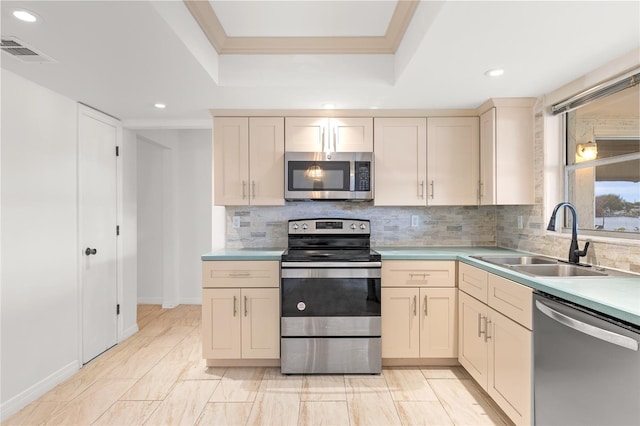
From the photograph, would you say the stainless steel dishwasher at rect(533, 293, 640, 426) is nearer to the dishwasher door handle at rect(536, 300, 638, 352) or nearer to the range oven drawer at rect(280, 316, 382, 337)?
the dishwasher door handle at rect(536, 300, 638, 352)

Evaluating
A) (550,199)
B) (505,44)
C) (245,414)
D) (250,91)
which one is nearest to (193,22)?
(250,91)

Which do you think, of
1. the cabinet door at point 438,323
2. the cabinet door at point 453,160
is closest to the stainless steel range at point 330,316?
the cabinet door at point 438,323

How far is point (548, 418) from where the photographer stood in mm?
1678

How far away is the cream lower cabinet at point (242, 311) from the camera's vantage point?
2789mm

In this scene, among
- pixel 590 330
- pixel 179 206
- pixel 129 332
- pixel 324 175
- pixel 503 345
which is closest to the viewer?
pixel 590 330

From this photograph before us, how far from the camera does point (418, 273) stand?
2.80 m

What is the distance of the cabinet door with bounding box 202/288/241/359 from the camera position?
2789 millimetres

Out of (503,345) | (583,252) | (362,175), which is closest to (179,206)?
(362,175)

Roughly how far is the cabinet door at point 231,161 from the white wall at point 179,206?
5.43 ft

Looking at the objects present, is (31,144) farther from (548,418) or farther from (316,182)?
(548,418)

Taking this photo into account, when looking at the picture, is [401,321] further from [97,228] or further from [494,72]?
[97,228]

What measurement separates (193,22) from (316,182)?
151cm

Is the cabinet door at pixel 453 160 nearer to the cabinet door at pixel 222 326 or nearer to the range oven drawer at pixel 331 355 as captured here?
the range oven drawer at pixel 331 355

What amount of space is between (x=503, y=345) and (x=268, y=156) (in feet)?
7.31
